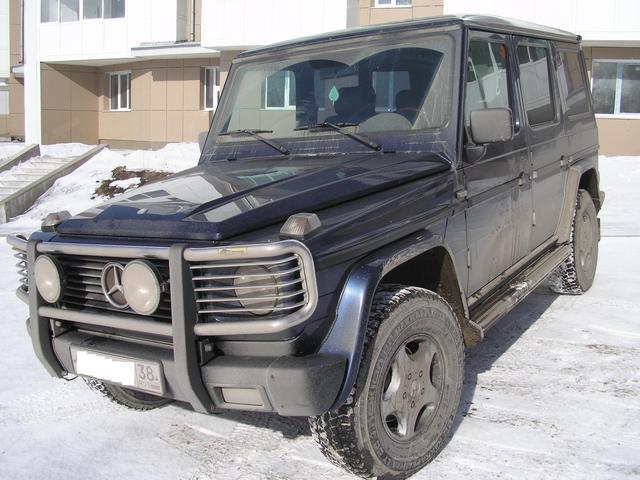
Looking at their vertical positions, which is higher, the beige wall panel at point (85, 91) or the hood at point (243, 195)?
the beige wall panel at point (85, 91)

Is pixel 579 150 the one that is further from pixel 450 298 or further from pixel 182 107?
pixel 182 107

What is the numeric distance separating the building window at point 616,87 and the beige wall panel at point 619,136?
1.31 ft

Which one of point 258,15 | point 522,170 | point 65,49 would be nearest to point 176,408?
point 522,170

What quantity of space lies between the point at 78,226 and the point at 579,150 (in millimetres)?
4123

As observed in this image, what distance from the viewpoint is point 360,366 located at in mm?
2760

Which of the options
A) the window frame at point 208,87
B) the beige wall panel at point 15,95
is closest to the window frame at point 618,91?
the window frame at point 208,87

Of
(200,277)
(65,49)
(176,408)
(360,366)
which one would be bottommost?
(176,408)

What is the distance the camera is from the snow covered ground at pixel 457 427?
320cm

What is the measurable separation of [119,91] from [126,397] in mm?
21925

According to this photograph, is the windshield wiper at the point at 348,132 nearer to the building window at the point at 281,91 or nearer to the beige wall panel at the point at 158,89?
the building window at the point at 281,91

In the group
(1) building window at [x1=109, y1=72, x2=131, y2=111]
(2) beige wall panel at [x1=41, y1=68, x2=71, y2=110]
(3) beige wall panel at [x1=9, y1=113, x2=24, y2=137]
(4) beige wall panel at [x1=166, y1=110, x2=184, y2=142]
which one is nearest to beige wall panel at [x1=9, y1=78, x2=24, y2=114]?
(3) beige wall panel at [x1=9, y1=113, x2=24, y2=137]

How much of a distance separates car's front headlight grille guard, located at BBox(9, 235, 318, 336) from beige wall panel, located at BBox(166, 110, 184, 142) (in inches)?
769

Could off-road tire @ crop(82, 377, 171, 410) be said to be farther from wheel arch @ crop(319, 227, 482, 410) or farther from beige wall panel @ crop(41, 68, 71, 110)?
beige wall panel @ crop(41, 68, 71, 110)

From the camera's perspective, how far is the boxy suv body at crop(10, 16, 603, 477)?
104 inches
